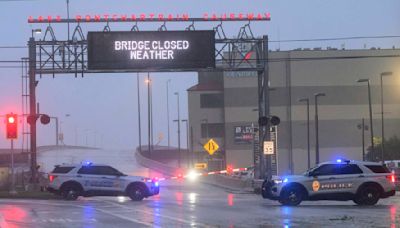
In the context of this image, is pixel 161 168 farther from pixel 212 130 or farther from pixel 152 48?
pixel 152 48

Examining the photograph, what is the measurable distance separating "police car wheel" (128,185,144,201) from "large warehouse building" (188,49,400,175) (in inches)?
2257

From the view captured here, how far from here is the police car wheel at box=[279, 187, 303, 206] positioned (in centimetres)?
2308

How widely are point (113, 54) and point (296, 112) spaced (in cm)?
5598

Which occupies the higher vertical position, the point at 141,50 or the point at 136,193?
the point at 141,50

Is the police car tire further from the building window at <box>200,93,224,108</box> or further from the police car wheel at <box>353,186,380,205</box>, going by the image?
the building window at <box>200,93,224,108</box>

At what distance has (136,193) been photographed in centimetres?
2764

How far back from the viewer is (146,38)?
32750mm

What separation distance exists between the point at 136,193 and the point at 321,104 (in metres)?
62.4

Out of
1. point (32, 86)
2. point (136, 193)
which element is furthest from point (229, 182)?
point (136, 193)

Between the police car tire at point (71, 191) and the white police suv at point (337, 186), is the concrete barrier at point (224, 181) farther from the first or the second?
the white police suv at point (337, 186)

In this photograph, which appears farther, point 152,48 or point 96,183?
point 152,48

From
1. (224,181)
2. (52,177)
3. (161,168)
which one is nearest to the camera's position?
(52,177)

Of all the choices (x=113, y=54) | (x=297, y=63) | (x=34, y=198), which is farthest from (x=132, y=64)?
(x=297, y=63)

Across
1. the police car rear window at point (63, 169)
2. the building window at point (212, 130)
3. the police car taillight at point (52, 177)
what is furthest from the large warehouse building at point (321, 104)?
the police car taillight at point (52, 177)
